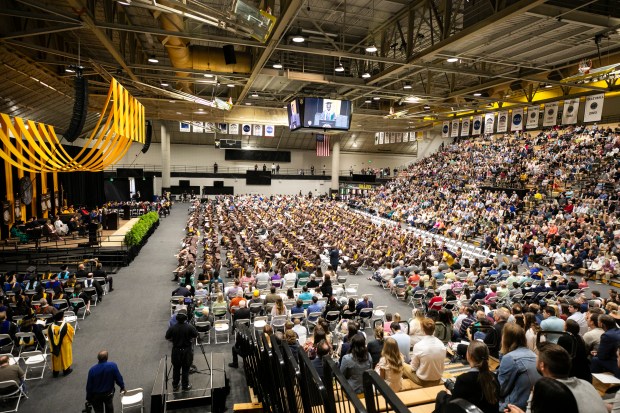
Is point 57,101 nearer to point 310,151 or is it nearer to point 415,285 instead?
point 415,285

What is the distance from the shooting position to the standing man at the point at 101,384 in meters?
5.51

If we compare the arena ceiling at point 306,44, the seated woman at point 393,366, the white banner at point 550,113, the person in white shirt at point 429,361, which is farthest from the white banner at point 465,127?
the seated woman at point 393,366

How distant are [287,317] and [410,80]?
15196 millimetres

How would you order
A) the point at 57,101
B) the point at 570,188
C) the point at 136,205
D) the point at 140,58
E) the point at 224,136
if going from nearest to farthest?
the point at 140,58 < the point at 57,101 < the point at 570,188 < the point at 136,205 < the point at 224,136

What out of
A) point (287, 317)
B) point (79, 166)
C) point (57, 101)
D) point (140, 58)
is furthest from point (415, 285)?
point (57, 101)

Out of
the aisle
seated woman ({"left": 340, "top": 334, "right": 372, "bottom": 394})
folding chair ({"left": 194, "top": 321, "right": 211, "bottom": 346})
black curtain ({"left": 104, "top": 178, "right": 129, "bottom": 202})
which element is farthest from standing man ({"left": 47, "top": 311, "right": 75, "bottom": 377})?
black curtain ({"left": 104, "top": 178, "right": 129, "bottom": 202})

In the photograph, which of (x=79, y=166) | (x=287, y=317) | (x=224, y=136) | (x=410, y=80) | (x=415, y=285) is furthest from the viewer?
(x=224, y=136)

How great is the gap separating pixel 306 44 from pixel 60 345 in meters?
12.9

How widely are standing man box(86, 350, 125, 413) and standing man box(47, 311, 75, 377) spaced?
6.78 ft

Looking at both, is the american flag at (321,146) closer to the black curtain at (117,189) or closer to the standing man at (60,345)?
the black curtain at (117,189)

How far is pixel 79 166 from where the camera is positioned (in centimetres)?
1230

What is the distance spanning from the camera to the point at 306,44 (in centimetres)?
1468

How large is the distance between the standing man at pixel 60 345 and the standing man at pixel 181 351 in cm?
254

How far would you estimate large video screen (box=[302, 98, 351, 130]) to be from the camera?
1574cm
